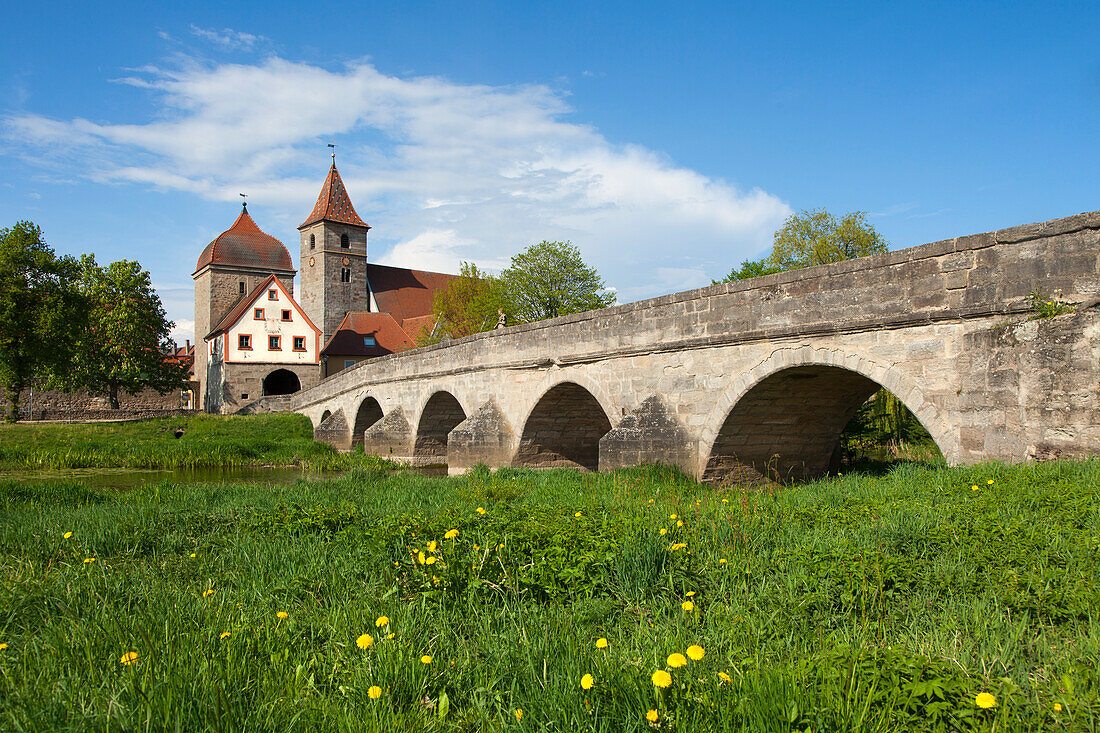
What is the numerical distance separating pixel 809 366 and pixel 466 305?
33.3m

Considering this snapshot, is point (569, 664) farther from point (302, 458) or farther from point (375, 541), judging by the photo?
point (302, 458)

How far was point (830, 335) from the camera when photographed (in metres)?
7.44

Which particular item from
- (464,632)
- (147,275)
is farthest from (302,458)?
(147,275)

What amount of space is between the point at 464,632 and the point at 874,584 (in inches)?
73.6

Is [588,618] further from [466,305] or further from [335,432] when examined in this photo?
[466,305]

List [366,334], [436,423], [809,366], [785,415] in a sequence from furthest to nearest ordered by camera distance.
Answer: [366,334], [436,423], [785,415], [809,366]

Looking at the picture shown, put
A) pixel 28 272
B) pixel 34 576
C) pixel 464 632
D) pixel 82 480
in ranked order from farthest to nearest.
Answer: pixel 28 272, pixel 82 480, pixel 34 576, pixel 464 632

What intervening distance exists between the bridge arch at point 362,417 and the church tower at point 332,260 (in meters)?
22.2

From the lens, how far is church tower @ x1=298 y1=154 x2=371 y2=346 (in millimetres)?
45438

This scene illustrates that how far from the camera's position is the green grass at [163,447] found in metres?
17.0

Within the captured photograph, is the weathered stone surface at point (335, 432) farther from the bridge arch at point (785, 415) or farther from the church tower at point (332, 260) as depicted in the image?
the church tower at point (332, 260)

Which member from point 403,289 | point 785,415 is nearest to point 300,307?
point 403,289

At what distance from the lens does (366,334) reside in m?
43.2

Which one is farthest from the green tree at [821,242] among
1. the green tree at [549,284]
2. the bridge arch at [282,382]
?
the bridge arch at [282,382]
